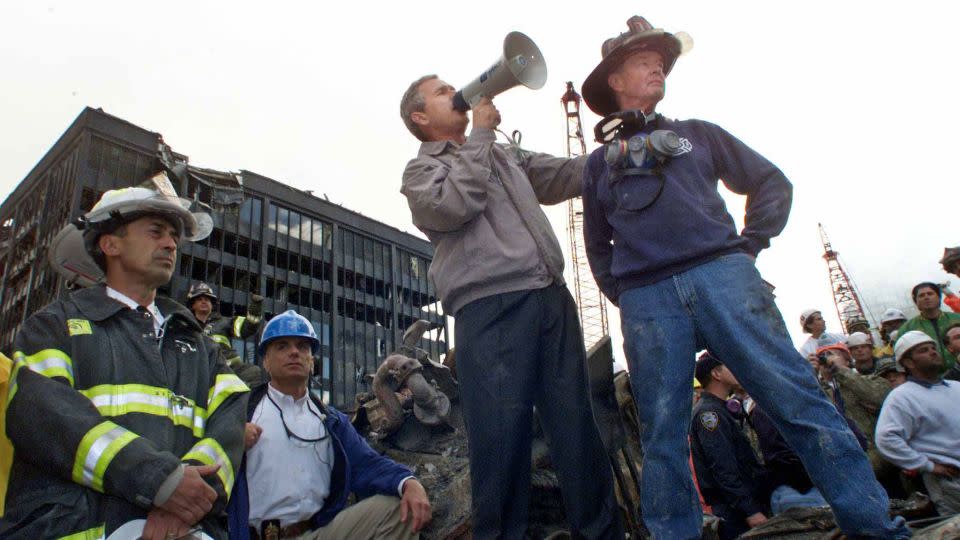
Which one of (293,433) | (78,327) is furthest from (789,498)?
(78,327)

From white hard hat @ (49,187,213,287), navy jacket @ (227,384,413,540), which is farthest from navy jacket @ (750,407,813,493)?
white hard hat @ (49,187,213,287)

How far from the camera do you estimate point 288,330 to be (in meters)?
4.57

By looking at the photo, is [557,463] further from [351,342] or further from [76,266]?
[351,342]

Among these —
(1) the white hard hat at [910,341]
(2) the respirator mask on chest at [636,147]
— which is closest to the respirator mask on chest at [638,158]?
(2) the respirator mask on chest at [636,147]

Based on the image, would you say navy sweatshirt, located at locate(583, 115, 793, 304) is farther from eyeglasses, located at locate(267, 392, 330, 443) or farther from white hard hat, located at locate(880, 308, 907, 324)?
white hard hat, located at locate(880, 308, 907, 324)

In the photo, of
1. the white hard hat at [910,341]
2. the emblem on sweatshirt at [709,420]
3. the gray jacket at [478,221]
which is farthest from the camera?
the white hard hat at [910,341]

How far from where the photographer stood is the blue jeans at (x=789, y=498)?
14.3ft

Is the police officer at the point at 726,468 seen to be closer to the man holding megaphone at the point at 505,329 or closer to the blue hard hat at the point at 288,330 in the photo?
the man holding megaphone at the point at 505,329

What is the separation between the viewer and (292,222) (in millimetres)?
47625

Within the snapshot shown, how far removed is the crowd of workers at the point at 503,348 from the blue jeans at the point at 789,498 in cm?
225

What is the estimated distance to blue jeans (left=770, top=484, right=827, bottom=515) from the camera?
4.35m

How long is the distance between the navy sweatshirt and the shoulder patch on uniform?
7.30ft

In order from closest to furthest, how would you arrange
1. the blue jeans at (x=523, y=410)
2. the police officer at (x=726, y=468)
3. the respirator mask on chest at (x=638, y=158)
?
the blue jeans at (x=523, y=410) < the respirator mask on chest at (x=638, y=158) < the police officer at (x=726, y=468)

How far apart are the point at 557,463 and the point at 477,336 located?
657 mm
